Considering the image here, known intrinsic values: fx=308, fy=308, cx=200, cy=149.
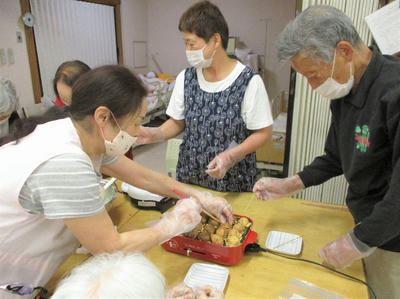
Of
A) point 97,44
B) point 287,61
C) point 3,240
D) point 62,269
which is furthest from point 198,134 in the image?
point 97,44

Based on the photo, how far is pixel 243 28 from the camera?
5.92 metres

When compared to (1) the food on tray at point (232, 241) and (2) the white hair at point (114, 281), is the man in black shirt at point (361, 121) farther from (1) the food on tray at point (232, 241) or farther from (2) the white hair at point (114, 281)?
(2) the white hair at point (114, 281)

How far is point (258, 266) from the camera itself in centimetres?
113

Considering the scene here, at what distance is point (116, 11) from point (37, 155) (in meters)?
5.44

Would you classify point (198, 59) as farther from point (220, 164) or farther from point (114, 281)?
point (114, 281)

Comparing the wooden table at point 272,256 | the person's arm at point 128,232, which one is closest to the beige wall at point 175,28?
the wooden table at point 272,256

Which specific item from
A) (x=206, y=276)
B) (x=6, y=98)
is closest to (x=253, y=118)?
(x=206, y=276)

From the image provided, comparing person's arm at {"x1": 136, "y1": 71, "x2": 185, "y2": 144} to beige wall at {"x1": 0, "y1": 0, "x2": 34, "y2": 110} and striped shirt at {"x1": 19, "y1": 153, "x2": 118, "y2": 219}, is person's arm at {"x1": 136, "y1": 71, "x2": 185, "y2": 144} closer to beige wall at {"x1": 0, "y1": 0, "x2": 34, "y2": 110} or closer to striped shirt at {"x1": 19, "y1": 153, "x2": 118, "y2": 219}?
striped shirt at {"x1": 19, "y1": 153, "x2": 118, "y2": 219}

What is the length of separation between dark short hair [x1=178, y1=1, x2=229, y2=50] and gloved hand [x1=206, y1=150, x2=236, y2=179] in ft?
2.06

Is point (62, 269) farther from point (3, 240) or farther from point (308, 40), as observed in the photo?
point (308, 40)

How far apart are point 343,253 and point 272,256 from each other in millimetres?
254

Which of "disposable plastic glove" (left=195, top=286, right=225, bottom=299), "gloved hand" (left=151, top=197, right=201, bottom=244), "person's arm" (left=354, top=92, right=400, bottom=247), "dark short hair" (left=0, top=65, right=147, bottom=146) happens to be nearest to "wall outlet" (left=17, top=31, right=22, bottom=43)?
"dark short hair" (left=0, top=65, right=147, bottom=146)

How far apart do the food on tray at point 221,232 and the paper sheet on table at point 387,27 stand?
125 cm

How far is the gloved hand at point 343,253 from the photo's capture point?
3.51 ft
